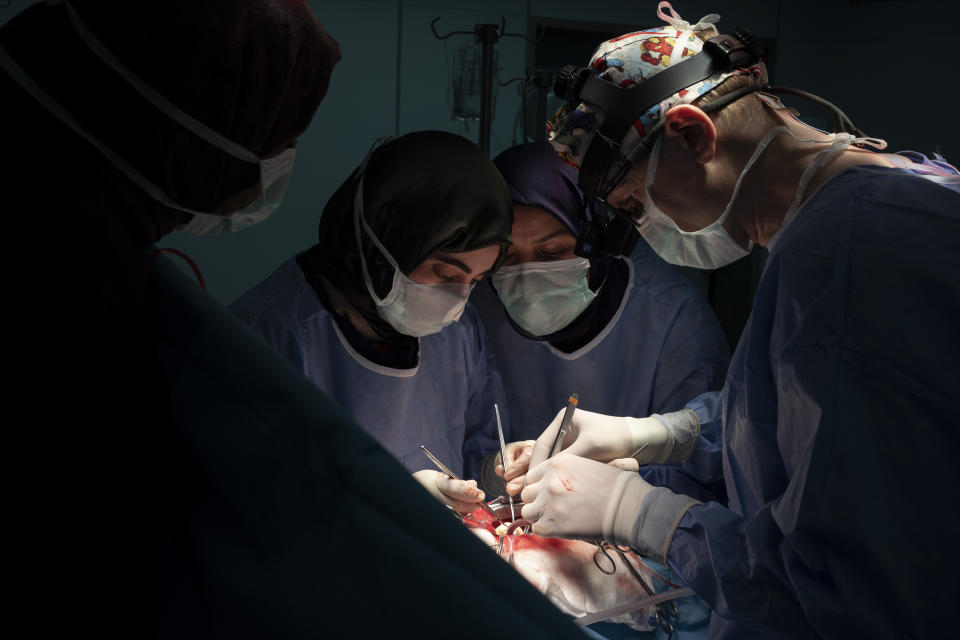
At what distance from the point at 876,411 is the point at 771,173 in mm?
589

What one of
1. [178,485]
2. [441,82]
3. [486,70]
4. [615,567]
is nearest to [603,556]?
[615,567]

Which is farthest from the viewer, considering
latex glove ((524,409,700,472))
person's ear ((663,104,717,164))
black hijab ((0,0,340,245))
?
latex glove ((524,409,700,472))

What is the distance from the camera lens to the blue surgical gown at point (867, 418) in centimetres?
97

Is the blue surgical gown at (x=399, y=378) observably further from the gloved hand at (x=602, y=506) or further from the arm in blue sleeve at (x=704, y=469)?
the arm in blue sleeve at (x=704, y=469)

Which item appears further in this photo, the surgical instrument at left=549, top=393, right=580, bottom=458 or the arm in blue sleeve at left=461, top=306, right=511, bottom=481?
the arm in blue sleeve at left=461, top=306, right=511, bottom=481

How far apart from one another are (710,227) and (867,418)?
0.64 m

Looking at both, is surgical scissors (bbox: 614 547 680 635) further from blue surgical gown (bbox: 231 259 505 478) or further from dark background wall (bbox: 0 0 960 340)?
dark background wall (bbox: 0 0 960 340)

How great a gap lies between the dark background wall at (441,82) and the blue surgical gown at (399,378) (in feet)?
3.73

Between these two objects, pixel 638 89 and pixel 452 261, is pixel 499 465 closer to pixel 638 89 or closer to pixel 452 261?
pixel 452 261

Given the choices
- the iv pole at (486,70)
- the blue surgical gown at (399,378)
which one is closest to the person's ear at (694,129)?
the blue surgical gown at (399,378)

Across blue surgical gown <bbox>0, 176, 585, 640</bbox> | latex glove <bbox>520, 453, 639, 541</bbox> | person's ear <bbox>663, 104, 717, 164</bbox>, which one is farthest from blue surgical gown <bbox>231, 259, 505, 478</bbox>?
blue surgical gown <bbox>0, 176, 585, 640</bbox>

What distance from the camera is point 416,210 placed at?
1.96 meters

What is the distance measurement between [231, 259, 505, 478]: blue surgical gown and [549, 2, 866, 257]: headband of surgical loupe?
935 millimetres

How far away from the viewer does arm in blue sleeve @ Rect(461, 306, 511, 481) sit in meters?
2.46
